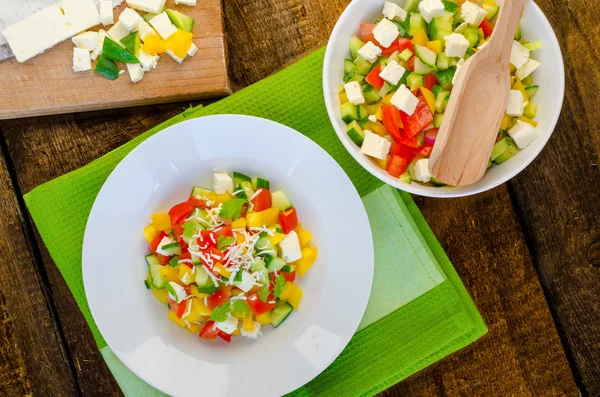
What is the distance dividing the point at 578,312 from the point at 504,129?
63 cm

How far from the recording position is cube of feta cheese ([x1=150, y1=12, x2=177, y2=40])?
148 cm

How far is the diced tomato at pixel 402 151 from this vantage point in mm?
1379

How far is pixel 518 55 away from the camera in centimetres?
135

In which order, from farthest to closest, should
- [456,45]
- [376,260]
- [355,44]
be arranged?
[376,260], [355,44], [456,45]

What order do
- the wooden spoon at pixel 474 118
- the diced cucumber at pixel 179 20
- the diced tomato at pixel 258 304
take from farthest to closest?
the diced cucumber at pixel 179 20 < the diced tomato at pixel 258 304 < the wooden spoon at pixel 474 118

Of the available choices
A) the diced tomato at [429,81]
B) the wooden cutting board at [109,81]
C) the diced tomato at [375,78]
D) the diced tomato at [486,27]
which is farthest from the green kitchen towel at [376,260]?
the diced tomato at [486,27]

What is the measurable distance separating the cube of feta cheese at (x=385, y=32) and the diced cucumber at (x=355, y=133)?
20 cm

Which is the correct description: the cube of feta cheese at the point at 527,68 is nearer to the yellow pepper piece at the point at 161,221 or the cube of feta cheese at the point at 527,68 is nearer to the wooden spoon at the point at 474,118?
the wooden spoon at the point at 474,118

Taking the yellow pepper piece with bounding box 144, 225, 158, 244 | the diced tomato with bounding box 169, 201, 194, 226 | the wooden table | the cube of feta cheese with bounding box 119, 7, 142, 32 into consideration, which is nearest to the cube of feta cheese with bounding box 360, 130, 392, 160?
the wooden table

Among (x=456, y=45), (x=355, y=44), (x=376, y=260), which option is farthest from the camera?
(x=376, y=260)

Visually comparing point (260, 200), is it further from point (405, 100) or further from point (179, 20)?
point (179, 20)

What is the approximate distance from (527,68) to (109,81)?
105cm

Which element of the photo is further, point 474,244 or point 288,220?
point 474,244

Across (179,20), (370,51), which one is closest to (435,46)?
(370,51)
